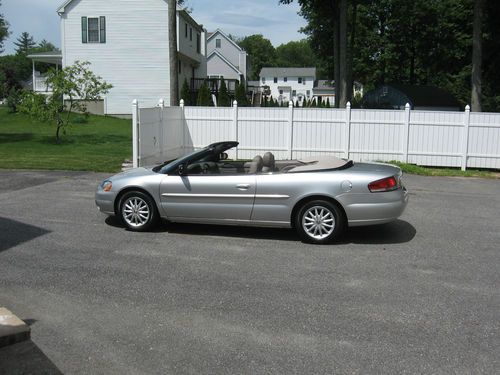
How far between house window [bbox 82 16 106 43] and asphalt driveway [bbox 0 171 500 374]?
27110 millimetres

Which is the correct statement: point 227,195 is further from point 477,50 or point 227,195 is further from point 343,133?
point 477,50

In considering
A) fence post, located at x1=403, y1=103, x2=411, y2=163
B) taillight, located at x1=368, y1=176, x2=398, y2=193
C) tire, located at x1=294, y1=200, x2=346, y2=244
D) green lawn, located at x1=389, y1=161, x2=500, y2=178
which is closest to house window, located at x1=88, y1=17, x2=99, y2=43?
fence post, located at x1=403, y1=103, x2=411, y2=163

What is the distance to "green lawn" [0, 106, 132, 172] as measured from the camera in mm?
15899

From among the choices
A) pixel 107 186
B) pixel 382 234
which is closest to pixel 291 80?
pixel 382 234

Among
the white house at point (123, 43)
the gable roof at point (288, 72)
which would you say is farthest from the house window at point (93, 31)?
the gable roof at point (288, 72)

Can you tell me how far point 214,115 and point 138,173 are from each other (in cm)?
1006

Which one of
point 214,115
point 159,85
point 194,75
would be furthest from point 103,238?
point 194,75

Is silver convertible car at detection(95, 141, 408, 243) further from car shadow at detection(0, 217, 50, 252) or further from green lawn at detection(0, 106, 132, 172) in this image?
green lawn at detection(0, 106, 132, 172)

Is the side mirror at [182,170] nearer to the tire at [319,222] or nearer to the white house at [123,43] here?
the tire at [319,222]

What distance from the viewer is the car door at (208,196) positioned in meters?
7.72

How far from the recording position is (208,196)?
7840mm

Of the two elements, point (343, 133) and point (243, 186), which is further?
point (343, 133)

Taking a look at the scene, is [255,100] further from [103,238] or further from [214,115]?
[103,238]

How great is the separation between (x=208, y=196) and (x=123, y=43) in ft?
94.1
